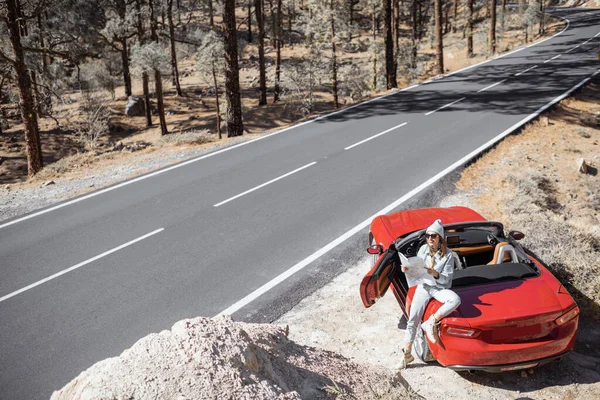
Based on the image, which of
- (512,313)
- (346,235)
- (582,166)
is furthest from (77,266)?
(582,166)

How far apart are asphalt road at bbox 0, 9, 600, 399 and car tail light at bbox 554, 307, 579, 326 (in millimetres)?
3411

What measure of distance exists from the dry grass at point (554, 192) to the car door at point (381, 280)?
2.98 meters

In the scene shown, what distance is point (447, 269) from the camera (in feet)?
16.8

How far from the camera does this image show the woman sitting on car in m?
4.95

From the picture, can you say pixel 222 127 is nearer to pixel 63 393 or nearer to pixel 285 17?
pixel 63 393

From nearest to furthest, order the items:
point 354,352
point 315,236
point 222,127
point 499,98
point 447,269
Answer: point 447,269 < point 354,352 < point 315,236 < point 499,98 < point 222,127

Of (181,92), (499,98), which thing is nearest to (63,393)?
(499,98)

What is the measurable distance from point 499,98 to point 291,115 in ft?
61.1

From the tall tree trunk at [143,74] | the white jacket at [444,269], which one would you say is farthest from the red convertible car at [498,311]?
the tall tree trunk at [143,74]

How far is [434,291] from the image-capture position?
5.17m

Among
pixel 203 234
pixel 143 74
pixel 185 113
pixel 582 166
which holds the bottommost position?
pixel 203 234

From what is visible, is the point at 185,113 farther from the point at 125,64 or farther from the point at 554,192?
the point at 554,192

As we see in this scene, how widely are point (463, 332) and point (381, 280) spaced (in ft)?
3.81

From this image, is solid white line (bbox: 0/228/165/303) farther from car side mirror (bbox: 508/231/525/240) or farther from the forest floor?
the forest floor
